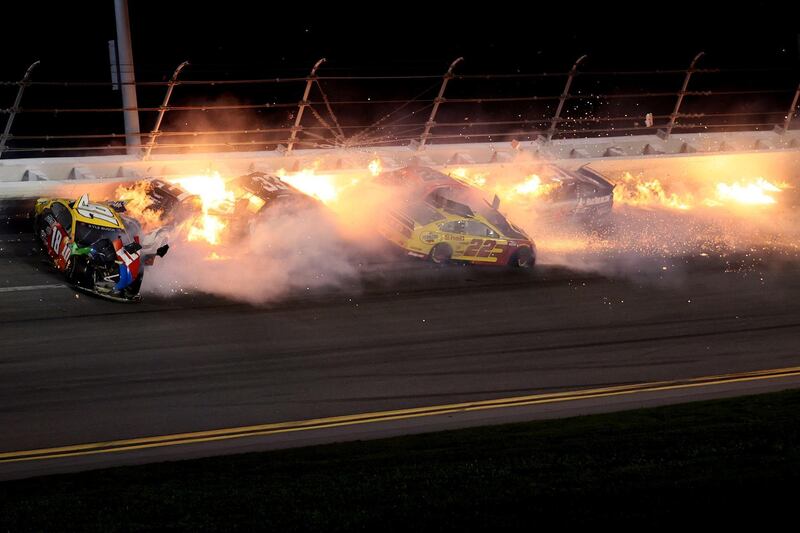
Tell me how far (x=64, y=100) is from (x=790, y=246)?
60.7ft

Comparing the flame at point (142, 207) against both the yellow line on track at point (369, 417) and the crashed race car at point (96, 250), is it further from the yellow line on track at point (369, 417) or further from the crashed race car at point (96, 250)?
the yellow line on track at point (369, 417)

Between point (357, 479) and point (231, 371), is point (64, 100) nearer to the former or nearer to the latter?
point (231, 371)

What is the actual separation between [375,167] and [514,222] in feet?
11.4

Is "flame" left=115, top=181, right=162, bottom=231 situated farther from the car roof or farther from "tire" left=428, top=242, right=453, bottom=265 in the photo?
"tire" left=428, top=242, right=453, bottom=265

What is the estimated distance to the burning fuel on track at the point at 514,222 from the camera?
1738 centimetres

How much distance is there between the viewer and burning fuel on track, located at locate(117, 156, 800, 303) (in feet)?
57.0

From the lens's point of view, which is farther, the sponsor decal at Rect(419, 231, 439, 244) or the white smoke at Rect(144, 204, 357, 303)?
the sponsor decal at Rect(419, 231, 439, 244)

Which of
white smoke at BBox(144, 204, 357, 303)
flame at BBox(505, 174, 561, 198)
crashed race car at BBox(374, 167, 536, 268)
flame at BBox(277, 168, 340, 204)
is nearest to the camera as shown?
white smoke at BBox(144, 204, 357, 303)

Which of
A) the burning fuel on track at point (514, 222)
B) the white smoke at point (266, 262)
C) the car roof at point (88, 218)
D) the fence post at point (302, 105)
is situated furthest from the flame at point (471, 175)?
the car roof at point (88, 218)

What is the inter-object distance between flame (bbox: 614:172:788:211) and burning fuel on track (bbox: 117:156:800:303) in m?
0.03

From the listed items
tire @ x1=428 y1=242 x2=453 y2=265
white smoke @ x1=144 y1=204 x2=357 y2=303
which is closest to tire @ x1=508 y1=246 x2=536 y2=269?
tire @ x1=428 y1=242 x2=453 y2=265

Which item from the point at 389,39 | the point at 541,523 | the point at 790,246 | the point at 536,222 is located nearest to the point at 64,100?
the point at 389,39

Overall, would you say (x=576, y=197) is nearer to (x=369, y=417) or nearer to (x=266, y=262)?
(x=266, y=262)

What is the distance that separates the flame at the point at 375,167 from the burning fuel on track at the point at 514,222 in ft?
0.09
